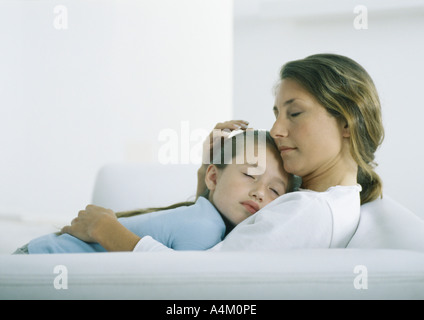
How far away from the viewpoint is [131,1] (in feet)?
12.3

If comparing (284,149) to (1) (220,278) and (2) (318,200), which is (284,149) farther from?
(1) (220,278)

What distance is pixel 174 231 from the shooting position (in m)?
1.18

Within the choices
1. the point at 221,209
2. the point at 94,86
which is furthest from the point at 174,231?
the point at 94,86

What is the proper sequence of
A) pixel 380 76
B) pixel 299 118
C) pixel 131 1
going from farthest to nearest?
1. pixel 131 1
2. pixel 380 76
3. pixel 299 118

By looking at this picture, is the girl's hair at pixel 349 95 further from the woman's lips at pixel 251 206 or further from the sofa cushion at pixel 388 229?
the woman's lips at pixel 251 206

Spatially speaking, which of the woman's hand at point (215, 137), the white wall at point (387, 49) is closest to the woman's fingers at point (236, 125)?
the woman's hand at point (215, 137)

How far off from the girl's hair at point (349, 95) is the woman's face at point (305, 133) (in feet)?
0.08

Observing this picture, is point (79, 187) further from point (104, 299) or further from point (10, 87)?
point (104, 299)

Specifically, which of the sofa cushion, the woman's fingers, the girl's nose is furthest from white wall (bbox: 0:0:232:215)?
the sofa cushion

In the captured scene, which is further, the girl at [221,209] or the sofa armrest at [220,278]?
the girl at [221,209]

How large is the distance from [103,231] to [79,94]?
115 inches

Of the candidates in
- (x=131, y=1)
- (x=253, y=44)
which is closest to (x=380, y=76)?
(x=253, y=44)

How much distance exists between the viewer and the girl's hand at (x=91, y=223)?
1129mm

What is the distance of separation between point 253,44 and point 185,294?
2.40 metres
